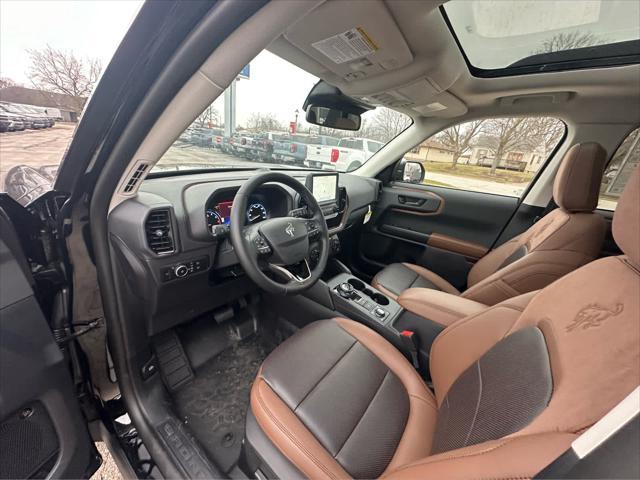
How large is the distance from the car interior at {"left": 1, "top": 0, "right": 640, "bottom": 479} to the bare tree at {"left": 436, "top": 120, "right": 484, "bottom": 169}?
91 millimetres

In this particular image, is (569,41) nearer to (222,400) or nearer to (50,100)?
(50,100)

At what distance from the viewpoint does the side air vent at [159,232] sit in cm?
96

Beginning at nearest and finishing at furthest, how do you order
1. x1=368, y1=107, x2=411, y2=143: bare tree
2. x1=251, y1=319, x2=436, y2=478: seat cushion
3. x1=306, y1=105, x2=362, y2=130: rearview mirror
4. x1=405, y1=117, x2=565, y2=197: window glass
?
1. x1=251, y1=319, x2=436, y2=478: seat cushion
2. x1=306, y1=105, x2=362, y2=130: rearview mirror
3. x1=405, y1=117, x2=565, y2=197: window glass
4. x1=368, y1=107, x2=411, y2=143: bare tree

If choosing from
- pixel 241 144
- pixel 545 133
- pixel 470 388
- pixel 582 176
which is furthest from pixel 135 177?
pixel 545 133

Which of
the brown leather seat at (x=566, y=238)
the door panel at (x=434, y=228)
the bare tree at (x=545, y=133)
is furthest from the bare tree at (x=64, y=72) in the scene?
the bare tree at (x=545, y=133)

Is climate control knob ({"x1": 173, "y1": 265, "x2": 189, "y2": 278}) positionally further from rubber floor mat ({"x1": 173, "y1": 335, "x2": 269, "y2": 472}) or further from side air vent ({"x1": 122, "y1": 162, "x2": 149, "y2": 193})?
rubber floor mat ({"x1": 173, "y1": 335, "x2": 269, "y2": 472})

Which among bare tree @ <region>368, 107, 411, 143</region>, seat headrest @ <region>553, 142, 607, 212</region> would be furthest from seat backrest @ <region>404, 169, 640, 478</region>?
bare tree @ <region>368, 107, 411, 143</region>

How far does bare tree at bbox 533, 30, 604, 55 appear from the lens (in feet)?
4.06

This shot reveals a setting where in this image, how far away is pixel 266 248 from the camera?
3.61ft

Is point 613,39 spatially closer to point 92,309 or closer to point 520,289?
point 520,289

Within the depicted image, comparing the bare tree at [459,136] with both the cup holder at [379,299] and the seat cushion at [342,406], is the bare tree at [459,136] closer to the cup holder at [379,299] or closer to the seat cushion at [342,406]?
the cup holder at [379,299]

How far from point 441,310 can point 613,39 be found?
58.1 inches

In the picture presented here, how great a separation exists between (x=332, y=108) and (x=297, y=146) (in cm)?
36

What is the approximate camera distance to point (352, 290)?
1.56 m
